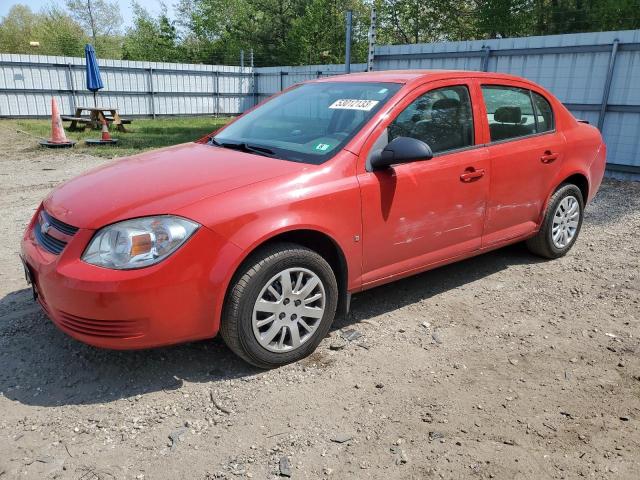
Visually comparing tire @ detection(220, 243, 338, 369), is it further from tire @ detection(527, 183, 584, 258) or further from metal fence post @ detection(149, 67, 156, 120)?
metal fence post @ detection(149, 67, 156, 120)

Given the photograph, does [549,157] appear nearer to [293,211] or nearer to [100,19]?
[293,211]

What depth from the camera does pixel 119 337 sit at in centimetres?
266

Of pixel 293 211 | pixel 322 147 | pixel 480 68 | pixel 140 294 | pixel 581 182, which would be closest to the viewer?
pixel 140 294

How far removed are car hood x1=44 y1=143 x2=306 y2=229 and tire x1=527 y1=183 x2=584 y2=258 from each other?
2671 millimetres

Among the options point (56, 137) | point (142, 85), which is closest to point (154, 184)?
point (56, 137)

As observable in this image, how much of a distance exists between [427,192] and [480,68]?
835 cm

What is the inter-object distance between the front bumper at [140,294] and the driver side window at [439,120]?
1.50 metres

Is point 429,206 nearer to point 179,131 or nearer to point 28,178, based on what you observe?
point 28,178

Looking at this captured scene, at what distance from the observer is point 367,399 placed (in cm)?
283

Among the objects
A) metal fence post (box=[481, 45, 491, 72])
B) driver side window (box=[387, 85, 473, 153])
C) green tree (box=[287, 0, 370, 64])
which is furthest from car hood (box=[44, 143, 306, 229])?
green tree (box=[287, 0, 370, 64])

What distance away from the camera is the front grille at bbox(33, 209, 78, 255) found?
2.79m

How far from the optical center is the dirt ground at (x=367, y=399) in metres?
2.37

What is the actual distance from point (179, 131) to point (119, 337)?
14.7 metres

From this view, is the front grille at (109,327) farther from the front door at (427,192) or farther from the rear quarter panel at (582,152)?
the rear quarter panel at (582,152)
